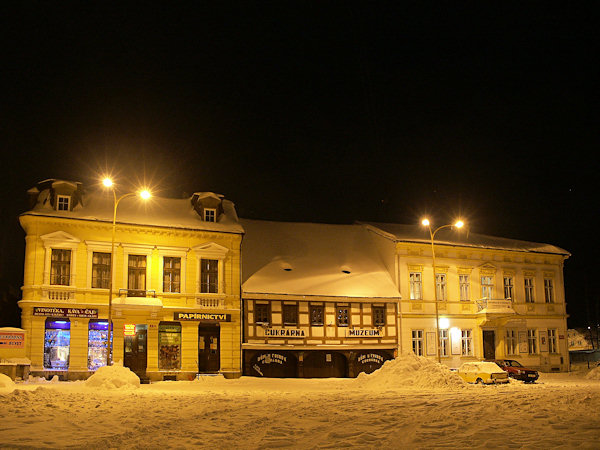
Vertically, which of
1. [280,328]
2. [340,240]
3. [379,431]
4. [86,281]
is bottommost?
[379,431]

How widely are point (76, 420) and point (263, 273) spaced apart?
23502 mm

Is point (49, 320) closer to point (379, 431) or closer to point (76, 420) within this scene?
point (76, 420)

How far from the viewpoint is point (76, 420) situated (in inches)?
596

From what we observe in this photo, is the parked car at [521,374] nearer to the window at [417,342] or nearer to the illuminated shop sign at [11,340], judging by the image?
the window at [417,342]

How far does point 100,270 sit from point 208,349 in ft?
24.8

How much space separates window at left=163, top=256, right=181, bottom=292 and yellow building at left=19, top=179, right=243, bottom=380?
58 mm

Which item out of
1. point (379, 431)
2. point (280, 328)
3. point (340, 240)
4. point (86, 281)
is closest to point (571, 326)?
point (340, 240)

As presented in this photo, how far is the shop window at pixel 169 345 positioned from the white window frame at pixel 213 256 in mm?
2546

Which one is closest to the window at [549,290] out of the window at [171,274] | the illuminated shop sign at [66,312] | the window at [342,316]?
the window at [342,316]

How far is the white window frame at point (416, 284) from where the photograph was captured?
41812 mm

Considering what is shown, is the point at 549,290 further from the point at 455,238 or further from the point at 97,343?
the point at 97,343

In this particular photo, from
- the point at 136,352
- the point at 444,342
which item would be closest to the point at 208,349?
the point at 136,352

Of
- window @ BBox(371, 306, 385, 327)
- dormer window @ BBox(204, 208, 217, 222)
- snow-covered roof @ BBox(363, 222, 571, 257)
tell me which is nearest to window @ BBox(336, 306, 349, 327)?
window @ BBox(371, 306, 385, 327)

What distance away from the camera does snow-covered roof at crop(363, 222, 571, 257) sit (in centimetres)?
4275
